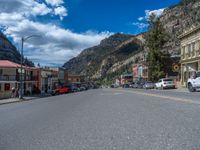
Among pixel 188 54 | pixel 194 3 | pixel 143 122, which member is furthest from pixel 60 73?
pixel 143 122

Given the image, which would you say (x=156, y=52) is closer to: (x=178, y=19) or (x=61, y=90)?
(x=61, y=90)

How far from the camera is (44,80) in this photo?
367 feet

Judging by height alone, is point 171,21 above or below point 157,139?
above

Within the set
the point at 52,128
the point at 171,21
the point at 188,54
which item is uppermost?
the point at 171,21

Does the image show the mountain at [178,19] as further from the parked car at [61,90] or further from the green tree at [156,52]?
the parked car at [61,90]

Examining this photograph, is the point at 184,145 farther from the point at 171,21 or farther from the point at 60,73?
the point at 60,73

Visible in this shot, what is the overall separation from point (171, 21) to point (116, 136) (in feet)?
451

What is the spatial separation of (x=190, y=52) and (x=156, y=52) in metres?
16.6

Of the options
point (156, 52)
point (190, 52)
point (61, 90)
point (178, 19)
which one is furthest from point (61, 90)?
point (178, 19)

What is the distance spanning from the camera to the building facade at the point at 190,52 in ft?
193

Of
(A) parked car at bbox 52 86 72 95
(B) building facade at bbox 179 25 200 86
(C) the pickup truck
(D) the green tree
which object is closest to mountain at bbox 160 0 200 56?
(D) the green tree

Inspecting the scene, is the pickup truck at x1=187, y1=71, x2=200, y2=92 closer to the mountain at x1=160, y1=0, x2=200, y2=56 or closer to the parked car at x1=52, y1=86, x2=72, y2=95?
the parked car at x1=52, y1=86, x2=72, y2=95

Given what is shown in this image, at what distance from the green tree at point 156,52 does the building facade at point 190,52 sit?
36.3 feet

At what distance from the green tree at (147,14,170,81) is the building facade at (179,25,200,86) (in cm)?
1106
